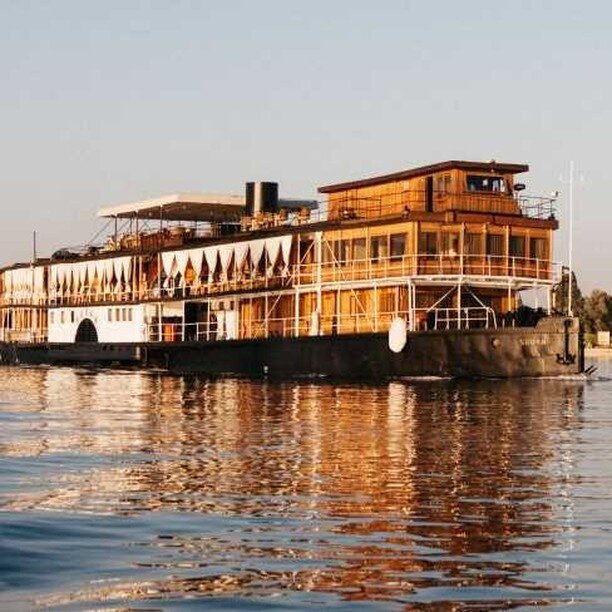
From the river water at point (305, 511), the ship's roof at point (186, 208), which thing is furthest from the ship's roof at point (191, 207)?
the river water at point (305, 511)

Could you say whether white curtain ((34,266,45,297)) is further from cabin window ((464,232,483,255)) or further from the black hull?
cabin window ((464,232,483,255))

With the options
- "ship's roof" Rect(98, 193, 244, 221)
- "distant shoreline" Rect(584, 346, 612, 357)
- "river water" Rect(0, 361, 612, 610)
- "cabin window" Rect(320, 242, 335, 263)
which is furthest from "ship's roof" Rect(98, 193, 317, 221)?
"distant shoreline" Rect(584, 346, 612, 357)

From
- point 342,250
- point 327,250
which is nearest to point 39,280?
point 327,250

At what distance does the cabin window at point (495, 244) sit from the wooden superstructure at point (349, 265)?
4cm

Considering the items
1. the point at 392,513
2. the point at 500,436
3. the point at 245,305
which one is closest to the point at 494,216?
the point at 245,305

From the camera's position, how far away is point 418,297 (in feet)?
165

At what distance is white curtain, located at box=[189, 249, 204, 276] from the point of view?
201 feet

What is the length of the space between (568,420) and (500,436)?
512 centimetres

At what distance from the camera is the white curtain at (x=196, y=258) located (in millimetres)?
61250

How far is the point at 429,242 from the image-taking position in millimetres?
49500

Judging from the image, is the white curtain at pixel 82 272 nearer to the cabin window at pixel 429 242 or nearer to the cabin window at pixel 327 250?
the cabin window at pixel 327 250

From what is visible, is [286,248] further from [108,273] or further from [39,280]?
[39,280]

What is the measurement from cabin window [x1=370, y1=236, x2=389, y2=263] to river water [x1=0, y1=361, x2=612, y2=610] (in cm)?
Result: 2112

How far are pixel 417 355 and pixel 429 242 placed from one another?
487cm
